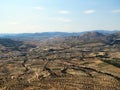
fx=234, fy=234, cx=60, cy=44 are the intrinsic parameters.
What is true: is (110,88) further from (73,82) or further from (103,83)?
(73,82)

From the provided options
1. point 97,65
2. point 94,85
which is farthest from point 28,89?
point 97,65

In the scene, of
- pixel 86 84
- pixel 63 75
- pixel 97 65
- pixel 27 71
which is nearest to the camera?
pixel 86 84

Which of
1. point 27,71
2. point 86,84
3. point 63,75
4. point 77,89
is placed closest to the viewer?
point 77,89

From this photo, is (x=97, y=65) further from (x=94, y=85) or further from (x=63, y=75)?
(x=94, y=85)

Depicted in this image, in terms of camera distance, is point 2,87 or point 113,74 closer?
point 2,87

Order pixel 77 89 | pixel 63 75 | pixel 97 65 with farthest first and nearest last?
pixel 97 65 → pixel 63 75 → pixel 77 89

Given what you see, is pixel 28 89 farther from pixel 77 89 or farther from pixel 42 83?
pixel 77 89

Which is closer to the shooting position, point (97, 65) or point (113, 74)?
point (113, 74)

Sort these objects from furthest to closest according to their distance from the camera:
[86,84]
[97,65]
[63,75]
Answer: [97,65] → [63,75] → [86,84]

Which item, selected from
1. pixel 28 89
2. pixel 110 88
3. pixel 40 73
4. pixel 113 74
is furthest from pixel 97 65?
pixel 28 89
